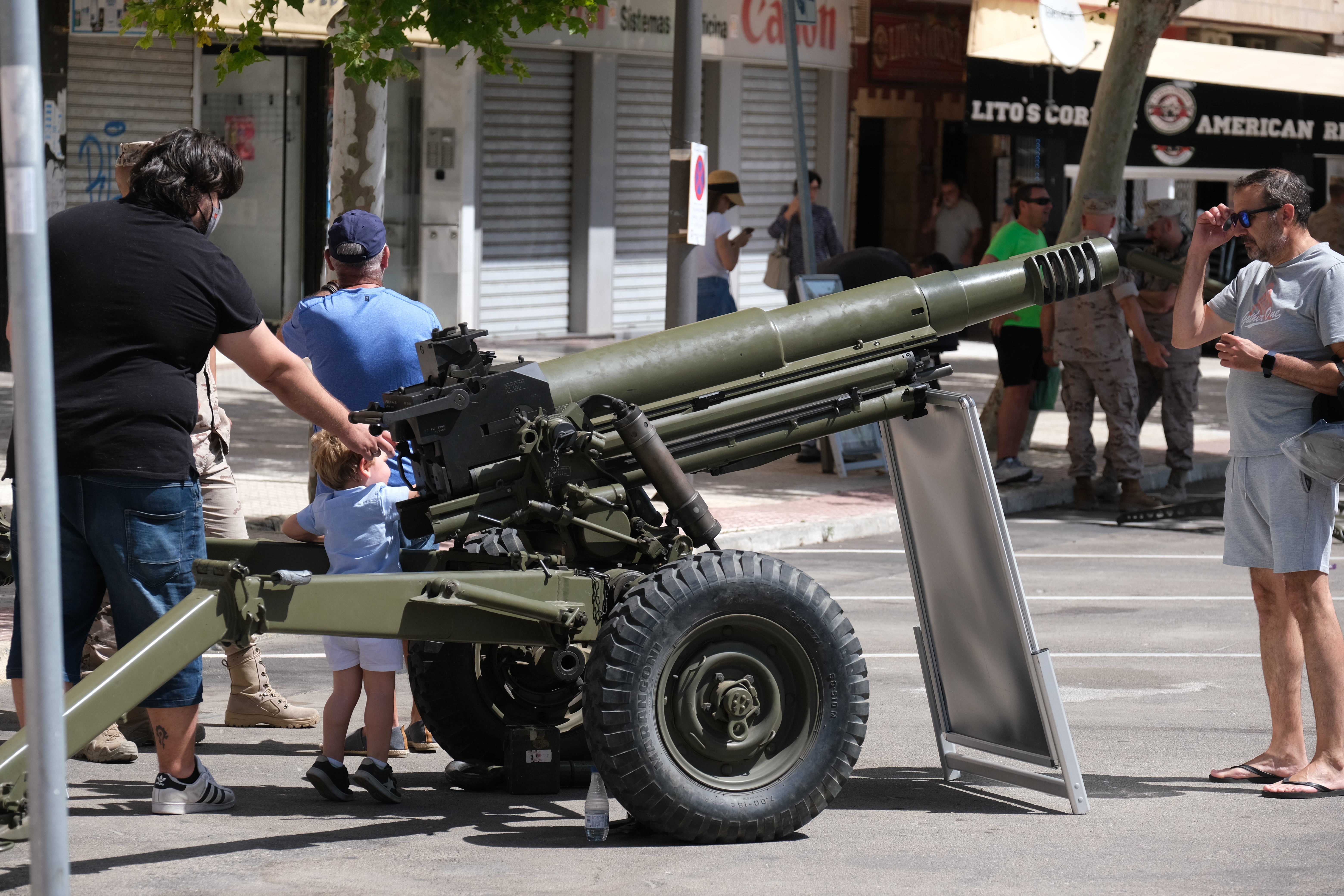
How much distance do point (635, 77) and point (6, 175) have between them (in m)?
18.6

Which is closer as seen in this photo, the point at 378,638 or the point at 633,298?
the point at 378,638

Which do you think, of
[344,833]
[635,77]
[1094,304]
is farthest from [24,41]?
[635,77]

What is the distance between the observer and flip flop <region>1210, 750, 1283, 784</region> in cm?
595

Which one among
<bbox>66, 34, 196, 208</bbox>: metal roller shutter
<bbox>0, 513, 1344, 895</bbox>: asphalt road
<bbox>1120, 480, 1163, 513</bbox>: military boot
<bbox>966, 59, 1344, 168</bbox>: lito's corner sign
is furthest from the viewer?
<bbox>966, 59, 1344, 168</bbox>: lito's corner sign

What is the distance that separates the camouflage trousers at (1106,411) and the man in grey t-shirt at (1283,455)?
595 cm

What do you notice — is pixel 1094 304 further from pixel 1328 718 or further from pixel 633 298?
pixel 633 298

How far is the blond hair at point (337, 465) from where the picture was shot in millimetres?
5715

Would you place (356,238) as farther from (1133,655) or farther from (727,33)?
(727,33)

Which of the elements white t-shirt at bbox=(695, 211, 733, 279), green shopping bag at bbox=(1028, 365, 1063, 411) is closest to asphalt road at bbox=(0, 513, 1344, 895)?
green shopping bag at bbox=(1028, 365, 1063, 411)

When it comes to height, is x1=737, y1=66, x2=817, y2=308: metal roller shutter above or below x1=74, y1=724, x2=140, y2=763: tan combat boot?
above

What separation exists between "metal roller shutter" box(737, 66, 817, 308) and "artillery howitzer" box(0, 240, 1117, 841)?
57.4ft

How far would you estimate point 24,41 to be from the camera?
10.9ft

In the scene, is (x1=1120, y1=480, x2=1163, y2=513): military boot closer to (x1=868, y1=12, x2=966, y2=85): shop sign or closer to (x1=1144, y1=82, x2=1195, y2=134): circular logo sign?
(x1=1144, y1=82, x2=1195, y2=134): circular logo sign

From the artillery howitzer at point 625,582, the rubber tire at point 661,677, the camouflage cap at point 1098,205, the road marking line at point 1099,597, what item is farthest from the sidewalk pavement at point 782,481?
the rubber tire at point 661,677
